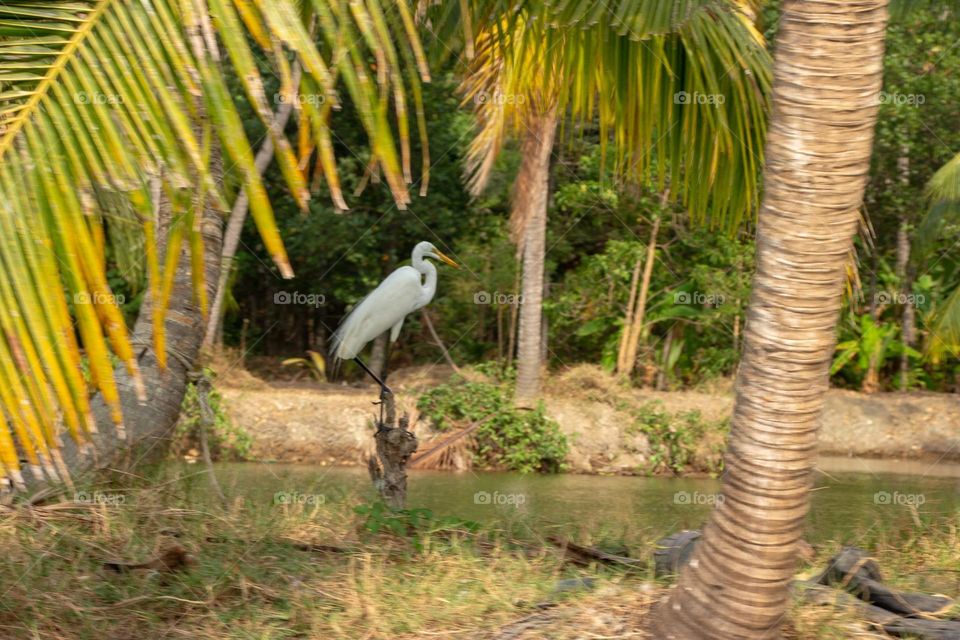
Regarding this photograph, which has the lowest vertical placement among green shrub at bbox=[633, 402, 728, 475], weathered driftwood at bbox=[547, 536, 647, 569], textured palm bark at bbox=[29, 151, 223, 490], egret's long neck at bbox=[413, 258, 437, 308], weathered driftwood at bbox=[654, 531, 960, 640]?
green shrub at bbox=[633, 402, 728, 475]

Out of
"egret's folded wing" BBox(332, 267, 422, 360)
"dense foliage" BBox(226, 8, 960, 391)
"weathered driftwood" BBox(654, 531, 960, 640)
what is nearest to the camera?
"weathered driftwood" BBox(654, 531, 960, 640)

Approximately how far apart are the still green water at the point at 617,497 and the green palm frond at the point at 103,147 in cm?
421

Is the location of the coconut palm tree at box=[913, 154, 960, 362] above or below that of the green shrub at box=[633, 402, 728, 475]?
above

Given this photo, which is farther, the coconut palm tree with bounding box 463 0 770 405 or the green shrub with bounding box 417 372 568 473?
the green shrub with bounding box 417 372 568 473

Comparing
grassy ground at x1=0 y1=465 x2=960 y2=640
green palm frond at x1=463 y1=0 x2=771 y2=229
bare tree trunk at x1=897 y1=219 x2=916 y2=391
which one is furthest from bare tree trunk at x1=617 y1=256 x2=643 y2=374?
grassy ground at x1=0 y1=465 x2=960 y2=640

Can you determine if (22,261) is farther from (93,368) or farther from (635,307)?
(635,307)

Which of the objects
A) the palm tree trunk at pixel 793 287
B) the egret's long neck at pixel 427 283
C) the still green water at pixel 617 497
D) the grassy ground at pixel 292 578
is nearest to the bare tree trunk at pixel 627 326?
the still green water at pixel 617 497

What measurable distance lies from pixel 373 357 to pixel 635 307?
4.54m

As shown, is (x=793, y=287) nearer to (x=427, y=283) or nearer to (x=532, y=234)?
(x=427, y=283)

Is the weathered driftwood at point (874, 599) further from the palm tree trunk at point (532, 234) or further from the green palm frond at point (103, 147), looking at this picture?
the palm tree trunk at point (532, 234)

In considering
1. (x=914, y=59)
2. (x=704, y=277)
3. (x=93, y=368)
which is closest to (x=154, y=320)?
(x=93, y=368)

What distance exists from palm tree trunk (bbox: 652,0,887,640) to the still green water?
300 cm

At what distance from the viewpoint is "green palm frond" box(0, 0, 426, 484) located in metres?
2.95

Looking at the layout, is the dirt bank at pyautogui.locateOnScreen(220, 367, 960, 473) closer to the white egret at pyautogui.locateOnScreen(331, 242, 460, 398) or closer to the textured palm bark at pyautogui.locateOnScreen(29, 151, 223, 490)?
the white egret at pyautogui.locateOnScreen(331, 242, 460, 398)
